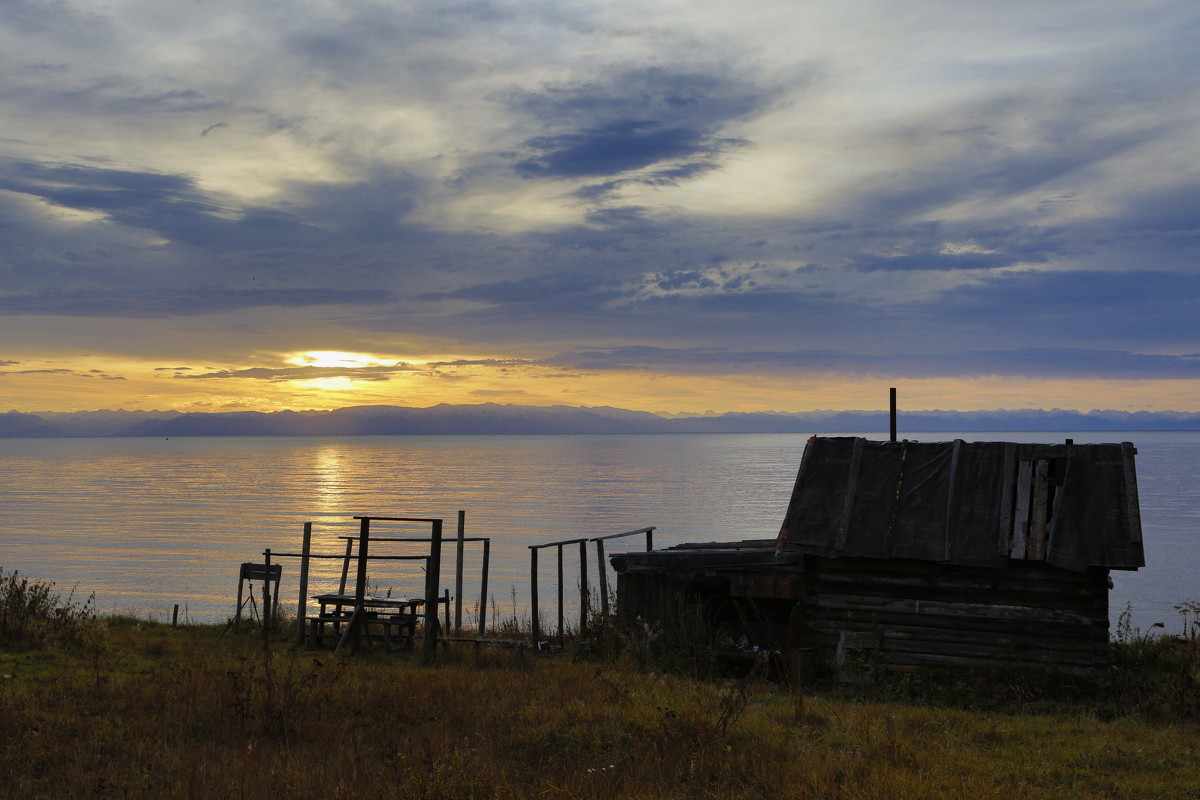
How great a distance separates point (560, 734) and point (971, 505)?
9.49m

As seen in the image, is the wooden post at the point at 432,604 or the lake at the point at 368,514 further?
the lake at the point at 368,514

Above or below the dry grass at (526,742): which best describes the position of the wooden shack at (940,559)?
above

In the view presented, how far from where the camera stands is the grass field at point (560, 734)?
904 centimetres

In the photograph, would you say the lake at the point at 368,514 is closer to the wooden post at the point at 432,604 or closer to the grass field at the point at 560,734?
the wooden post at the point at 432,604

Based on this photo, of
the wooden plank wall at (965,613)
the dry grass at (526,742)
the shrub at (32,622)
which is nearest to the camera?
the dry grass at (526,742)

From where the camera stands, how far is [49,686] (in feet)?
45.3

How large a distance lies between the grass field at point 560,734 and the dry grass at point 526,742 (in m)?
0.04

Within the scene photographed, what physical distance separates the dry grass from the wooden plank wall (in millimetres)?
1260

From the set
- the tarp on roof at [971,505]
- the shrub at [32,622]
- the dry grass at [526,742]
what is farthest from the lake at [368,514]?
the dry grass at [526,742]

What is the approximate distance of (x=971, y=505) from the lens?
16547mm

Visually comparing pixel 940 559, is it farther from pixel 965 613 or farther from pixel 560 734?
pixel 560 734

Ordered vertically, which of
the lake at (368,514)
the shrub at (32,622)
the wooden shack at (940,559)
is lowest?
the lake at (368,514)

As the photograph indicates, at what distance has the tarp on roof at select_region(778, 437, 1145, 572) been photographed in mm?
15586

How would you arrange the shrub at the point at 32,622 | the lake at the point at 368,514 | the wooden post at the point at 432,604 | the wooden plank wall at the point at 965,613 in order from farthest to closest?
the lake at the point at 368,514 → the wooden post at the point at 432,604 → the shrub at the point at 32,622 → the wooden plank wall at the point at 965,613
